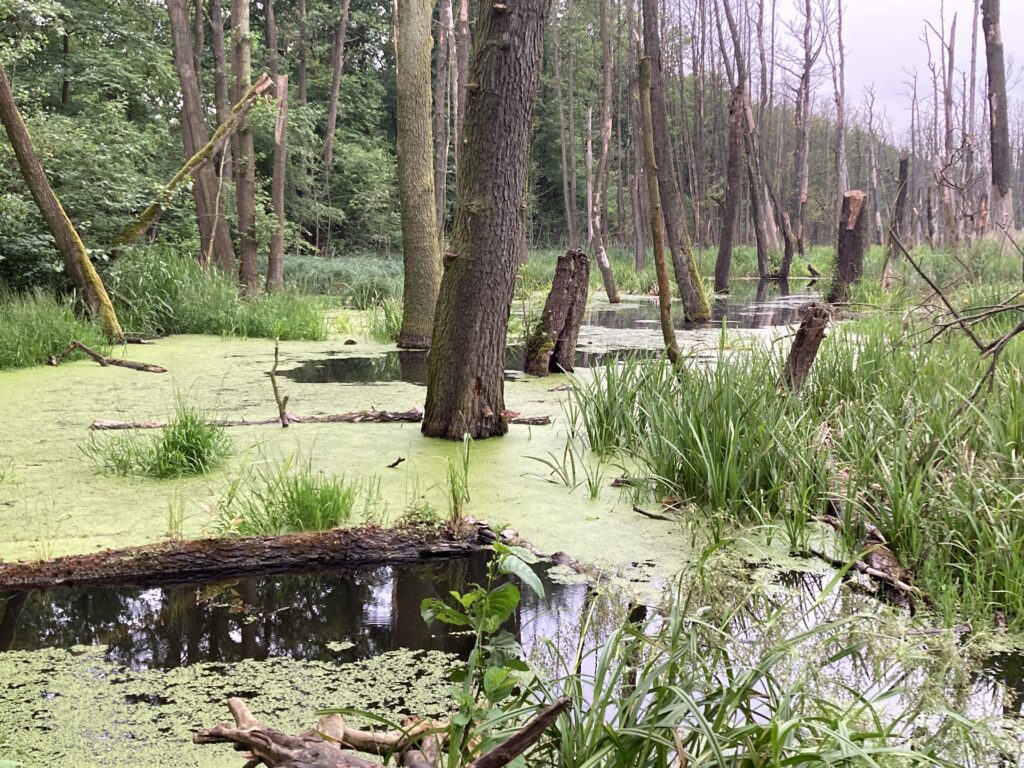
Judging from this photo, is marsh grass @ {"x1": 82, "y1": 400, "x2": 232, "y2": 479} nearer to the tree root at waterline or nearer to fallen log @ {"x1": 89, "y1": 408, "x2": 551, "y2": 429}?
fallen log @ {"x1": 89, "y1": 408, "x2": 551, "y2": 429}

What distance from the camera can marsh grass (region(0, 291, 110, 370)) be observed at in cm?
608

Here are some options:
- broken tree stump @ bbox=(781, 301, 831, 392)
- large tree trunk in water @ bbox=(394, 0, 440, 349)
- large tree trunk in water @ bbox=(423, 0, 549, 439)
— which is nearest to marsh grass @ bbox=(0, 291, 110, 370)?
large tree trunk in water @ bbox=(394, 0, 440, 349)

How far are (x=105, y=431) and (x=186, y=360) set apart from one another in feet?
8.14

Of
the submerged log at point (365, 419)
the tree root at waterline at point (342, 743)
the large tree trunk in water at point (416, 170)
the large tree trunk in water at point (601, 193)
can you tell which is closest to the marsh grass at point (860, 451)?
the submerged log at point (365, 419)

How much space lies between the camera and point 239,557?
8.76ft

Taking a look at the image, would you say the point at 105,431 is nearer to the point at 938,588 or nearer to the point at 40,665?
the point at 40,665

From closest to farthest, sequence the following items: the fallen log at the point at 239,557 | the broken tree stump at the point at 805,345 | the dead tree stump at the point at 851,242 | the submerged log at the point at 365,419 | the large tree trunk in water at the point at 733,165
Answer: the fallen log at the point at 239,557 → the broken tree stump at the point at 805,345 → the submerged log at the point at 365,419 → the dead tree stump at the point at 851,242 → the large tree trunk in water at the point at 733,165

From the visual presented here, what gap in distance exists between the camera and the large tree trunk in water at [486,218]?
3869mm

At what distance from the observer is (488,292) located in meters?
4.02

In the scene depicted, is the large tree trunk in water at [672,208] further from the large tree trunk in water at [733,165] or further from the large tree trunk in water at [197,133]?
the large tree trunk in water at [197,133]

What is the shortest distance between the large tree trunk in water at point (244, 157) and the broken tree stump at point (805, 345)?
24.2 feet

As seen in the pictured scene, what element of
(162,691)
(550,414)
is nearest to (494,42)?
(550,414)

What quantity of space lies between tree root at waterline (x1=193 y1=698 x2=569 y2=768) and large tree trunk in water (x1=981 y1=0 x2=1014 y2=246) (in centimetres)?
1060

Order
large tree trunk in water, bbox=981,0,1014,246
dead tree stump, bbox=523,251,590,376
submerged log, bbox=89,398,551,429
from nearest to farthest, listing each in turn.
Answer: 1. submerged log, bbox=89,398,551,429
2. dead tree stump, bbox=523,251,590,376
3. large tree trunk in water, bbox=981,0,1014,246
